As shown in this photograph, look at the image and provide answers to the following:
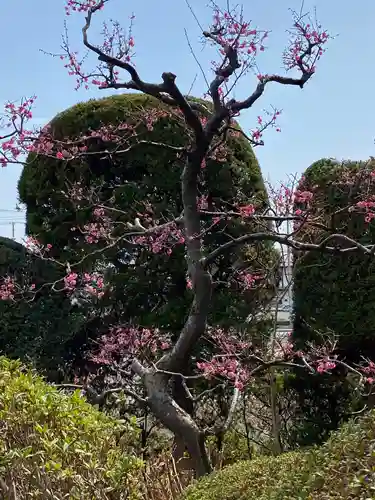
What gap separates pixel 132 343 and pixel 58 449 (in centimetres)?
257

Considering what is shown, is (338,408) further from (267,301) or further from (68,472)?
(68,472)

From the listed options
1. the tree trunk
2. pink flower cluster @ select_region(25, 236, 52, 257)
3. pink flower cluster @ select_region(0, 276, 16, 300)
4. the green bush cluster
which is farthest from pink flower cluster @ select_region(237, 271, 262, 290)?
pink flower cluster @ select_region(0, 276, 16, 300)

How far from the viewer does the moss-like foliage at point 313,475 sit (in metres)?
1.83

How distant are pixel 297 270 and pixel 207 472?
6.06 feet

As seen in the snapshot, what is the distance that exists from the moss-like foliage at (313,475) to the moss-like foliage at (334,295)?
2060 mm

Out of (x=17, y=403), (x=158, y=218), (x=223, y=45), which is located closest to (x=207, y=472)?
(x=17, y=403)

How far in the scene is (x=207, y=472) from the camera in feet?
13.1

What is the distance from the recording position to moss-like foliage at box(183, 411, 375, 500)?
1.83 metres

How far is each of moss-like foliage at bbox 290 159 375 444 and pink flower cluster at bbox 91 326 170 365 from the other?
1.14 meters

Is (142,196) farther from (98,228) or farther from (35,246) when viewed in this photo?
(35,246)

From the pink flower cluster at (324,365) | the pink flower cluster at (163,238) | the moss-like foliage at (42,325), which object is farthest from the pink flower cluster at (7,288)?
the pink flower cluster at (324,365)

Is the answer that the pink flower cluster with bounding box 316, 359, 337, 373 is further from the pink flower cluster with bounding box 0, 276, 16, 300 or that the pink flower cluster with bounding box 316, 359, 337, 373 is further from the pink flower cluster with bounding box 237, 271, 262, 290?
the pink flower cluster with bounding box 0, 276, 16, 300

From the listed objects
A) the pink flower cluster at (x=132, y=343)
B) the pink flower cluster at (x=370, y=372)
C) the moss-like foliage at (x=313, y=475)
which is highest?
the pink flower cluster at (x=132, y=343)

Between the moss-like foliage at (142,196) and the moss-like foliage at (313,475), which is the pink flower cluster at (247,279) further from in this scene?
the moss-like foliage at (313,475)
